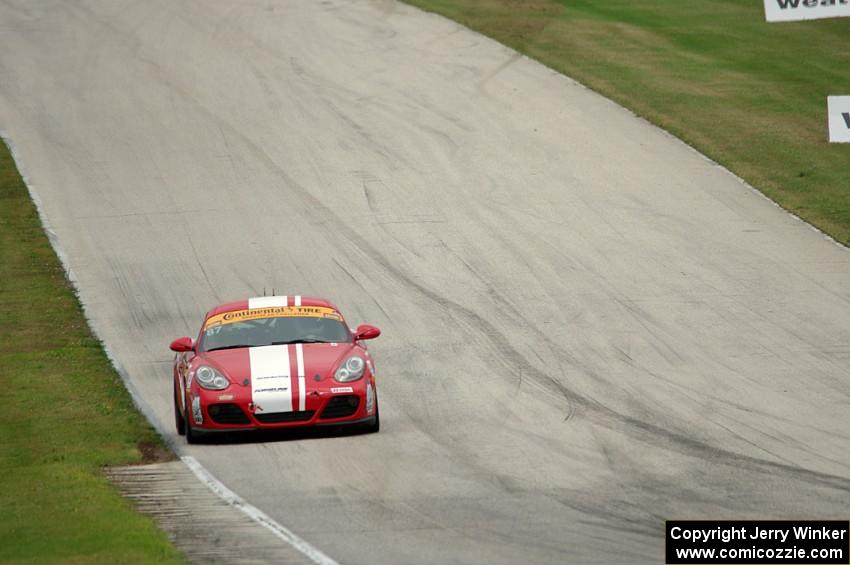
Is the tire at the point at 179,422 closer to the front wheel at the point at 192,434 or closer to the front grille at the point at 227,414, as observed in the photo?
the front wheel at the point at 192,434

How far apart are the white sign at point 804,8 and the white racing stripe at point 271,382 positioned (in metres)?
6.62

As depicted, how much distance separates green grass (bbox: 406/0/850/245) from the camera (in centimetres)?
2648

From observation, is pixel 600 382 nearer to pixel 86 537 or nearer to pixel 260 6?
pixel 86 537

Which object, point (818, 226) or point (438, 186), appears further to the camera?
point (438, 186)

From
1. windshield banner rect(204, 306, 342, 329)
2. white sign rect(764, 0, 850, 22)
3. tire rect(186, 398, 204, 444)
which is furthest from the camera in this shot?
white sign rect(764, 0, 850, 22)

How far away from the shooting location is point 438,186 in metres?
25.5

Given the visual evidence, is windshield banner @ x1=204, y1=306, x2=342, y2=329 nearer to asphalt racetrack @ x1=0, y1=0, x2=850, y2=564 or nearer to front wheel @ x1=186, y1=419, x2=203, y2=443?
asphalt racetrack @ x1=0, y1=0, x2=850, y2=564

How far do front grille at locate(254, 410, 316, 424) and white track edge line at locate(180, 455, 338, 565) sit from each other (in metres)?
0.77

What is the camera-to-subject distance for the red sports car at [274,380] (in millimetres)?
13516

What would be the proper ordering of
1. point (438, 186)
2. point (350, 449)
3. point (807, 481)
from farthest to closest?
point (438, 186) < point (350, 449) < point (807, 481)

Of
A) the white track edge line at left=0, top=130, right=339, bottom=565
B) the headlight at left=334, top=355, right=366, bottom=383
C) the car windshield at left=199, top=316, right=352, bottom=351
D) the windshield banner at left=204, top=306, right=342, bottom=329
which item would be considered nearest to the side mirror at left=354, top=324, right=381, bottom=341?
the car windshield at left=199, top=316, right=352, bottom=351

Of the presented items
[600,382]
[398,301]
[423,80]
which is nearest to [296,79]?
[423,80]

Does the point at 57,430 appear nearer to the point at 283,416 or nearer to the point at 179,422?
the point at 179,422

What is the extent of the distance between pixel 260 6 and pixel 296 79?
6.91 meters
